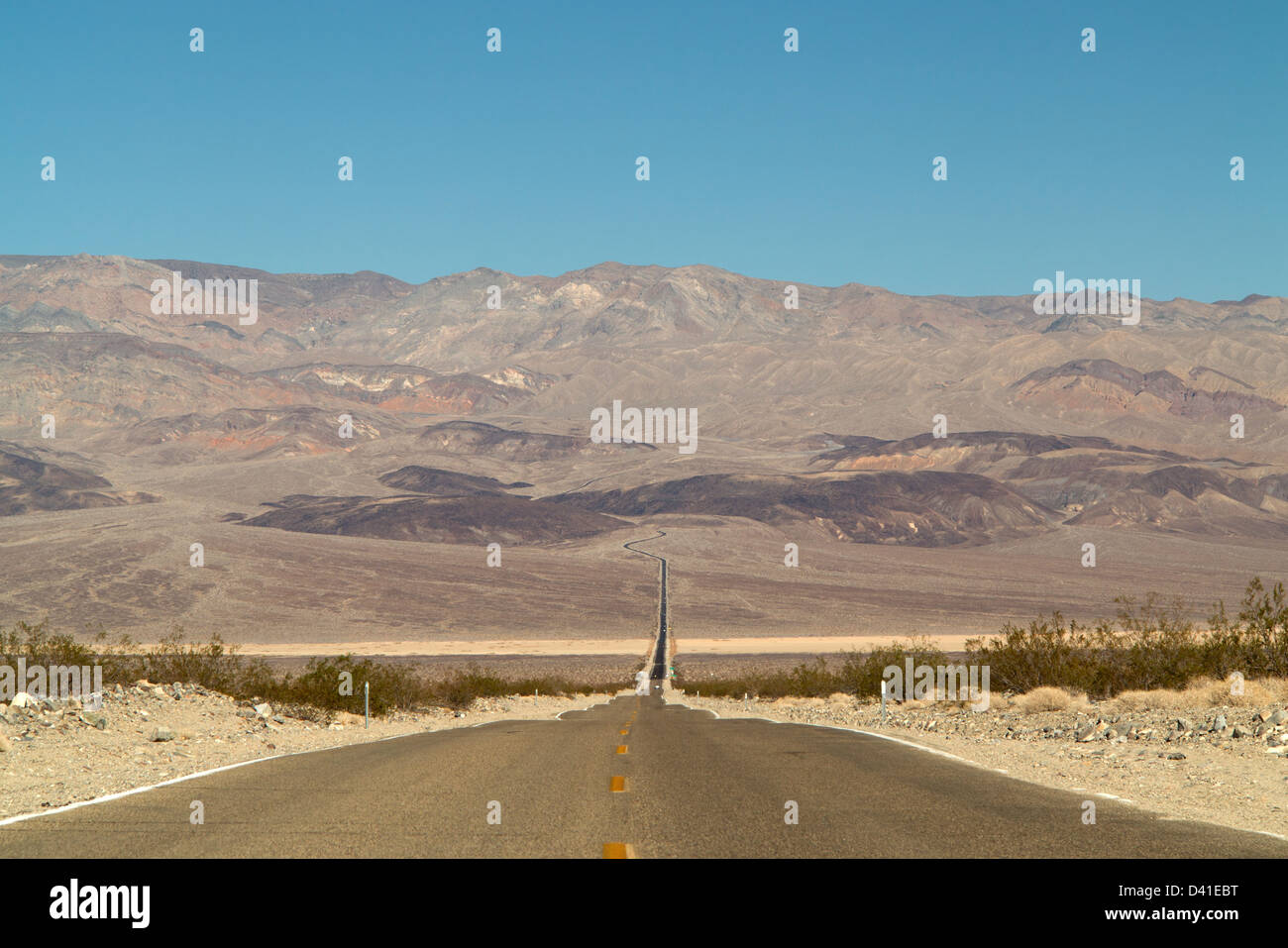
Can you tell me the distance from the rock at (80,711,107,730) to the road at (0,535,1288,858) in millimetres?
4257

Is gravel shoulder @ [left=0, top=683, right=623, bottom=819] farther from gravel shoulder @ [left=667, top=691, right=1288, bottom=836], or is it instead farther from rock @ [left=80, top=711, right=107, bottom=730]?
gravel shoulder @ [left=667, top=691, right=1288, bottom=836]

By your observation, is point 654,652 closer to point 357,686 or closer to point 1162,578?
point 357,686

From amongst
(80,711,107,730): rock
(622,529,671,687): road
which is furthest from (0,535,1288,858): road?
(622,529,671,687): road

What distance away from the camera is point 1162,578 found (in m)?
141

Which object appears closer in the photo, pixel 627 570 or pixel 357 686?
pixel 357 686

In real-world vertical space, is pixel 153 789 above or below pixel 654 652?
above

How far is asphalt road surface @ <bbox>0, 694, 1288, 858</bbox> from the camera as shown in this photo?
28.4ft

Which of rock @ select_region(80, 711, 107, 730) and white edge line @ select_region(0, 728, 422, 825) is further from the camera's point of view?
rock @ select_region(80, 711, 107, 730)

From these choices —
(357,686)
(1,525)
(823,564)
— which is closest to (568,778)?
(357,686)

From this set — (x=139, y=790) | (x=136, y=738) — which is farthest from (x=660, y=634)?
(x=139, y=790)

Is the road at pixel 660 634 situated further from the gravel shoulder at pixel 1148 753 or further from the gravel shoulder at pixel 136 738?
the gravel shoulder at pixel 1148 753

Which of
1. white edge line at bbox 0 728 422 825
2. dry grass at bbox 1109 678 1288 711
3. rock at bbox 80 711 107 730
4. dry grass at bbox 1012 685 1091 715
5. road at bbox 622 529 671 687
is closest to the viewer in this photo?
white edge line at bbox 0 728 422 825
